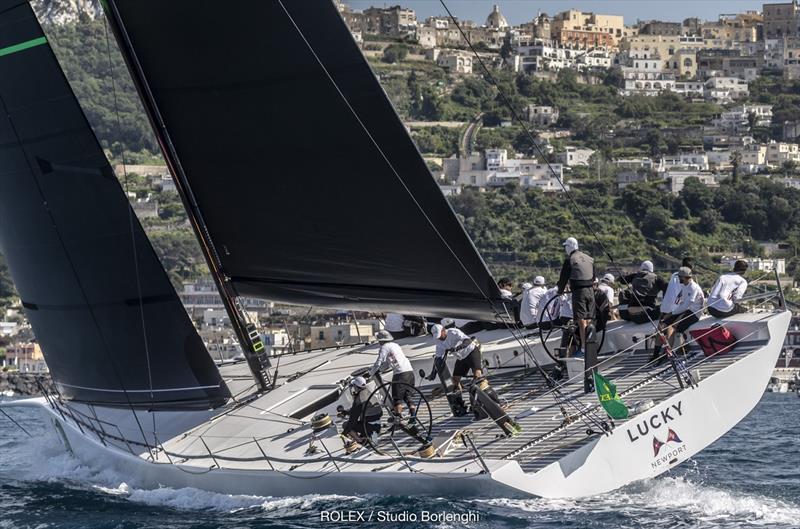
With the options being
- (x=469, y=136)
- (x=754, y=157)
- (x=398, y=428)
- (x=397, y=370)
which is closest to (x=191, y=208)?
(x=397, y=370)

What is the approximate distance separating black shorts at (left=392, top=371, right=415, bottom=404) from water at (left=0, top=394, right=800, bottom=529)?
1022 mm

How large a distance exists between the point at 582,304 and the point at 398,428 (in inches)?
76.2

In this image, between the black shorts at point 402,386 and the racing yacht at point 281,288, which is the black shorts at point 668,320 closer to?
the racing yacht at point 281,288

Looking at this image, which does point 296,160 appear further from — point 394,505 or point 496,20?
point 496,20

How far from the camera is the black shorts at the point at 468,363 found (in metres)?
12.7

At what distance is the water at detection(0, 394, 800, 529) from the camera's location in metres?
11.0

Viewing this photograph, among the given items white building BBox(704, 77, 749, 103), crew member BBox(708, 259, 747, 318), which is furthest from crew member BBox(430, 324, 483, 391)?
white building BBox(704, 77, 749, 103)

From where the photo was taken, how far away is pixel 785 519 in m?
11.2

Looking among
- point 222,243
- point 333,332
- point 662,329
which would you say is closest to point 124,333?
point 222,243

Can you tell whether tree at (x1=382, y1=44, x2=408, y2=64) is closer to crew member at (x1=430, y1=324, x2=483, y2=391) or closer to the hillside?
the hillside

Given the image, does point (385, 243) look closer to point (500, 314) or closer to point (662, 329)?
point (500, 314)

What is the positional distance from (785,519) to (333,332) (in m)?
27.6

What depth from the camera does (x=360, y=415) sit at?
482 inches

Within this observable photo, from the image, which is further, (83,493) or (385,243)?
(83,493)
